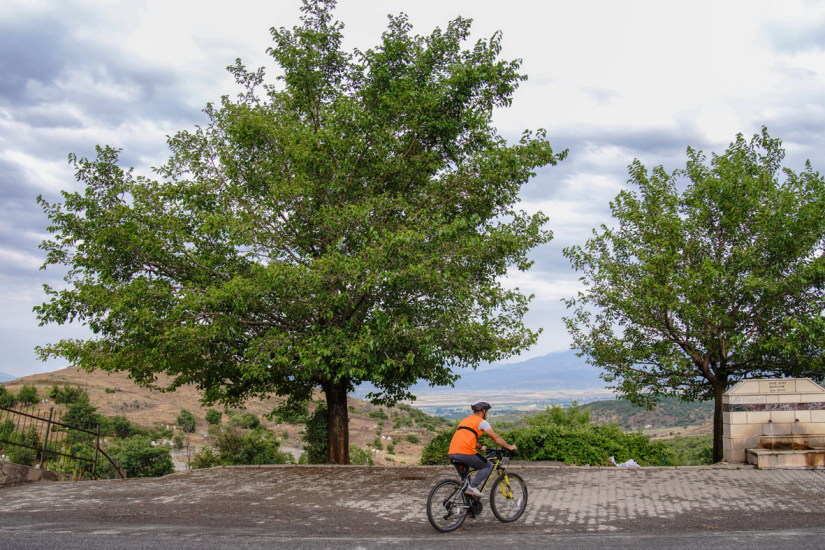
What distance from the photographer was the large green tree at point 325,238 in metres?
11.5

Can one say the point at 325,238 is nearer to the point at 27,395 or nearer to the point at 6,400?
the point at 6,400

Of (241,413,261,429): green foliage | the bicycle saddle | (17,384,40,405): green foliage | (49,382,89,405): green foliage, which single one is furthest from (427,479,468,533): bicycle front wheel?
(17,384,40,405): green foliage

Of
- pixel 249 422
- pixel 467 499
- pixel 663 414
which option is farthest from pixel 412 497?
pixel 663 414

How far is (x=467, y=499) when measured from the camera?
7461mm

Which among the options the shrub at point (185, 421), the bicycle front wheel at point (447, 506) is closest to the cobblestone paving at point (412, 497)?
the bicycle front wheel at point (447, 506)

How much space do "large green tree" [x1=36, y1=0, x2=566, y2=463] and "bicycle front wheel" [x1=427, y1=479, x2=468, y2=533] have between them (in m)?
3.81

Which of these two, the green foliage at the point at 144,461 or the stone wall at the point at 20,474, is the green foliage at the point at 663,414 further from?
the stone wall at the point at 20,474

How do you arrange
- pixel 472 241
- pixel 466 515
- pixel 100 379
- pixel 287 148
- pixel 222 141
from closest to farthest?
pixel 466 515, pixel 472 241, pixel 287 148, pixel 222 141, pixel 100 379

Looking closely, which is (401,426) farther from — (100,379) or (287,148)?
(287,148)

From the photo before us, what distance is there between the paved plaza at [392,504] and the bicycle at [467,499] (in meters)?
0.17

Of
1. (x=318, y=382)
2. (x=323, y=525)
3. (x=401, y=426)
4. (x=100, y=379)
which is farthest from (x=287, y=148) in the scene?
(x=100, y=379)

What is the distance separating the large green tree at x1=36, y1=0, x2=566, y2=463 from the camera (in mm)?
11461

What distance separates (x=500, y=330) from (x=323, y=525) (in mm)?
6894

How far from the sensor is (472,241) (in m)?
11.0
